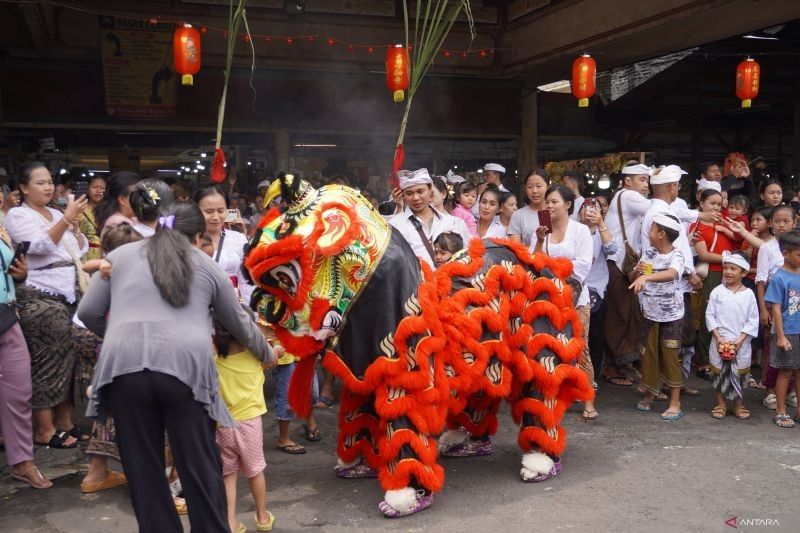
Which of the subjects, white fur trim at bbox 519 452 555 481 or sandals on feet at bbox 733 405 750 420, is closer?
white fur trim at bbox 519 452 555 481

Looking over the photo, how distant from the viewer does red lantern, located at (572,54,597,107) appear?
962 cm

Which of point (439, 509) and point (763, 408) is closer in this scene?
point (439, 509)

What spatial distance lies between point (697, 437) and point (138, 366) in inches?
149

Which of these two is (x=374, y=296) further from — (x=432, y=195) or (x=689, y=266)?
(x=689, y=266)

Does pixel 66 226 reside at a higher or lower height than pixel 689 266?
higher

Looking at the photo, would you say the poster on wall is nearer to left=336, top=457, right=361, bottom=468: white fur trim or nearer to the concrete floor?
the concrete floor

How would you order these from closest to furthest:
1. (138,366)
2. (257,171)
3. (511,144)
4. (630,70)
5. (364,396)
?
(138,366) → (364,396) → (630,70) → (257,171) → (511,144)

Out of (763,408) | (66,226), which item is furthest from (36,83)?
(763,408)

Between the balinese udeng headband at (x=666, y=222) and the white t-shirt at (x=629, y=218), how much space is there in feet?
2.02

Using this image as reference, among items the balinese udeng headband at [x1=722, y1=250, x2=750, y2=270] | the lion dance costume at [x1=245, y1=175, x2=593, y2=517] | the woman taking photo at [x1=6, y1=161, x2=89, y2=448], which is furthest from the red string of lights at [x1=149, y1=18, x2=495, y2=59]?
the lion dance costume at [x1=245, y1=175, x2=593, y2=517]

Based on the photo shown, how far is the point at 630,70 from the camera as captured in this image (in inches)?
413

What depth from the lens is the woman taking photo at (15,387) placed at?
3938mm

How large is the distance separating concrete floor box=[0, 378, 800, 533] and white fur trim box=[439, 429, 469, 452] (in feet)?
0.36

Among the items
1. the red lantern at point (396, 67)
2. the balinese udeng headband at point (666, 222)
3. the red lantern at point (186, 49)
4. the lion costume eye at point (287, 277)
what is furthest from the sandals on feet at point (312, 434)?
the red lantern at point (396, 67)
